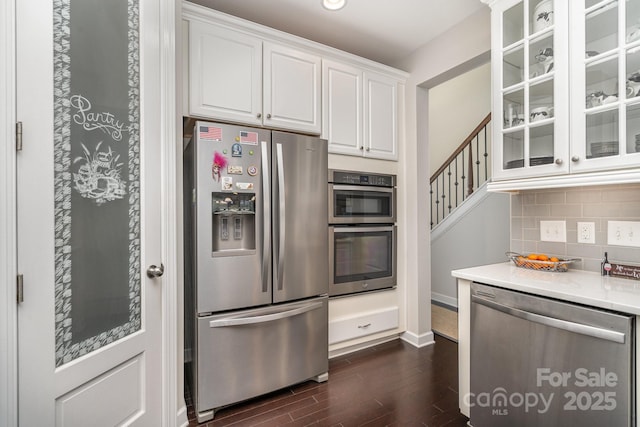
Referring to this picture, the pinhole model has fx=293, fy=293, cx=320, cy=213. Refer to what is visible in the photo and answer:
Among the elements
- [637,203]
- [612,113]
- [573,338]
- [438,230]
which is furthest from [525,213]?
[438,230]

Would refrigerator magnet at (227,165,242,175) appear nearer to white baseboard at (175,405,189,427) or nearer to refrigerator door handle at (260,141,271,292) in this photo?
refrigerator door handle at (260,141,271,292)

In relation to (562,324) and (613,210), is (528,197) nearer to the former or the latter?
(613,210)

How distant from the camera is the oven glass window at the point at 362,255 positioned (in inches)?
96.2

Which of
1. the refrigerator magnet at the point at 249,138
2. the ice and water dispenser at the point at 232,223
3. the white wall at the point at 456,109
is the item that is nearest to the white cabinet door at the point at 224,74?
the refrigerator magnet at the point at 249,138

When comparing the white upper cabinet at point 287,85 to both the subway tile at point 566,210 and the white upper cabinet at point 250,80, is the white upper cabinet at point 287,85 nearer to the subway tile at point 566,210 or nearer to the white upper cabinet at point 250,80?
→ the white upper cabinet at point 250,80

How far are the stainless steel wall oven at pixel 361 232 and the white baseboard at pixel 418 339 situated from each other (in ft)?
1.73

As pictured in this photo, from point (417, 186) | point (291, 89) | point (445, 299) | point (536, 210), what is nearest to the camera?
point (536, 210)

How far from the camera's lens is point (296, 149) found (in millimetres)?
2010

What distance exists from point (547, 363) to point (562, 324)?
0.21 m

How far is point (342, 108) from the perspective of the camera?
2.47 m

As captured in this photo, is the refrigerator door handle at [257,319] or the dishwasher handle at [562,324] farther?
the refrigerator door handle at [257,319]

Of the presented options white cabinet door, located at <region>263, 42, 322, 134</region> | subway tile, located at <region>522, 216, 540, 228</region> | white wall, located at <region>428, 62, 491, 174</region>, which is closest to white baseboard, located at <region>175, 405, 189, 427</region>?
white cabinet door, located at <region>263, 42, 322, 134</region>

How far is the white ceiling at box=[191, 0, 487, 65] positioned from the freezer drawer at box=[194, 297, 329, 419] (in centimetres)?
216

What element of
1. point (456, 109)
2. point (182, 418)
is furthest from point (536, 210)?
point (456, 109)
